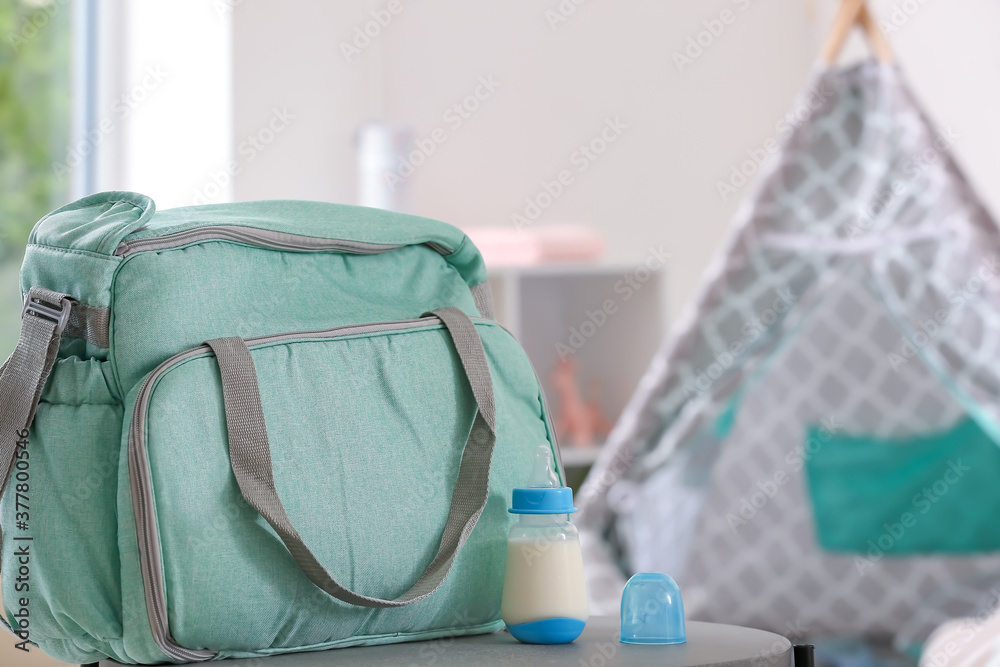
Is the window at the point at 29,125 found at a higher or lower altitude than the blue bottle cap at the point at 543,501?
higher

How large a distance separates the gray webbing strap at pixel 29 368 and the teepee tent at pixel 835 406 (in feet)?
3.83

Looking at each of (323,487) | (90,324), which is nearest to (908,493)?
(323,487)

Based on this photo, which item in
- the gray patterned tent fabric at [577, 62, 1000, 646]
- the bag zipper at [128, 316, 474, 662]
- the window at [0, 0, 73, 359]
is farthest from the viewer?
the window at [0, 0, 73, 359]

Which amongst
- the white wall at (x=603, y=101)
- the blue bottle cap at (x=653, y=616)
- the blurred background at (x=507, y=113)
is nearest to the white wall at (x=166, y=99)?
the blurred background at (x=507, y=113)

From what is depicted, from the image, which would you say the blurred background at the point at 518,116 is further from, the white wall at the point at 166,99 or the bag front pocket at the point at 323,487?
the bag front pocket at the point at 323,487

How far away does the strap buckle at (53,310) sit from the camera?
0.62 m

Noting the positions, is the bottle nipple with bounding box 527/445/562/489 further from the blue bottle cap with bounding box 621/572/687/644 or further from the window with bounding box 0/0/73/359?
the window with bounding box 0/0/73/359

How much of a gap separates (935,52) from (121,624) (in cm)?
205

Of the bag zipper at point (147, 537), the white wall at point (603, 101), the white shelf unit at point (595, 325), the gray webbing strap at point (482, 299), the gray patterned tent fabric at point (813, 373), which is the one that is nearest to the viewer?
the bag zipper at point (147, 537)

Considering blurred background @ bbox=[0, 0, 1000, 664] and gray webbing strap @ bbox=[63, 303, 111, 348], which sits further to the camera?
blurred background @ bbox=[0, 0, 1000, 664]

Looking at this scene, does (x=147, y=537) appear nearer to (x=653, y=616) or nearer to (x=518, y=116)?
(x=653, y=616)

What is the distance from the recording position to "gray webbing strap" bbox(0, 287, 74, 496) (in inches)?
24.3

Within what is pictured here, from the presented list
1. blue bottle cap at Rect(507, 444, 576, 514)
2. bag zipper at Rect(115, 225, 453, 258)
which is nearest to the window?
bag zipper at Rect(115, 225, 453, 258)

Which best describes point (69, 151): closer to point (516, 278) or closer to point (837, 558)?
point (516, 278)
